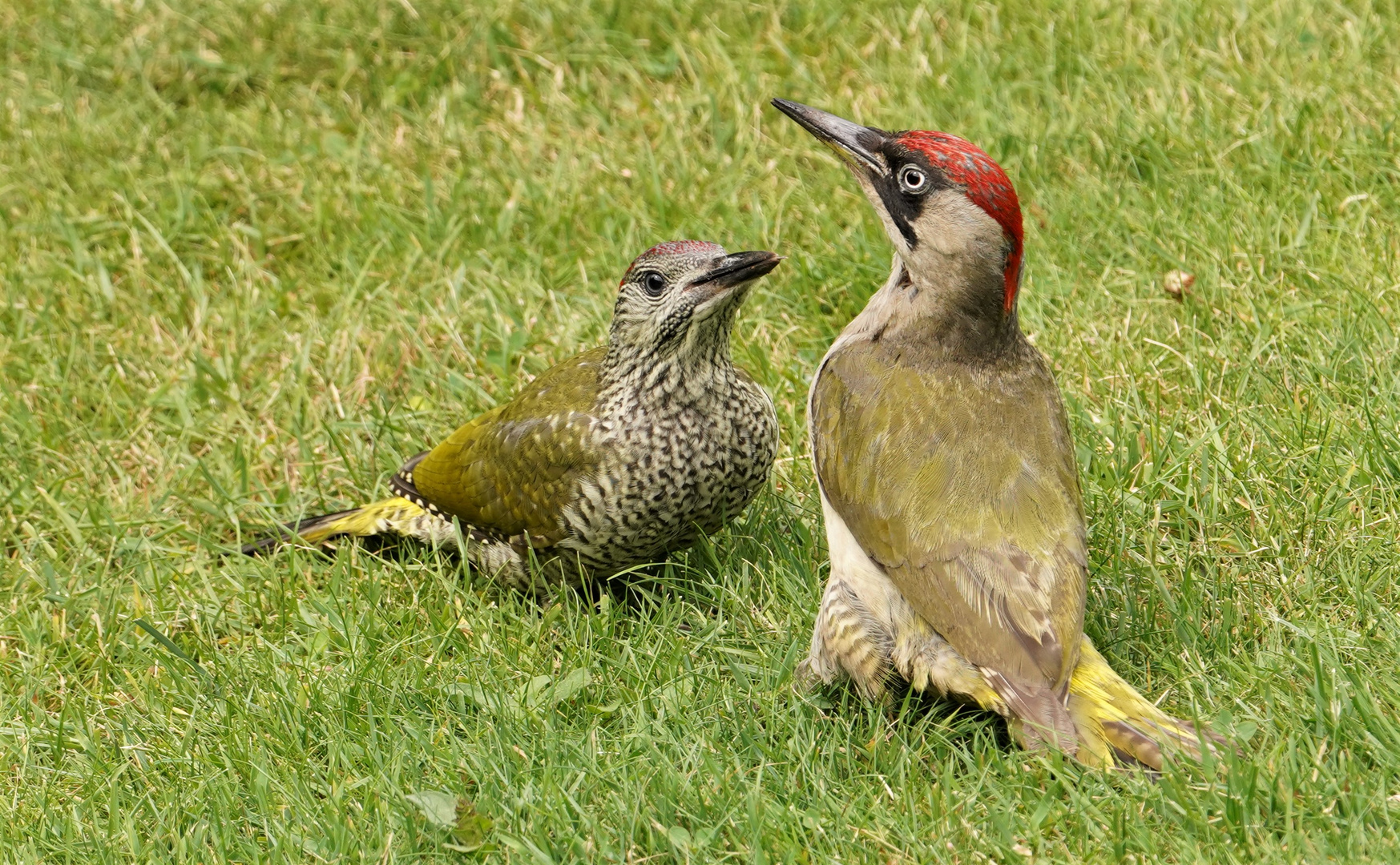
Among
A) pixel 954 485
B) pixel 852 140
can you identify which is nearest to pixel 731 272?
pixel 852 140

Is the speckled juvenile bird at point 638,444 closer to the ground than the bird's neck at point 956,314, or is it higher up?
closer to the ground

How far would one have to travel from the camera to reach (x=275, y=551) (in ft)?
16.6

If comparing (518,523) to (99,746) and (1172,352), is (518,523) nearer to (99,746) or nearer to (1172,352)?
(99,746)

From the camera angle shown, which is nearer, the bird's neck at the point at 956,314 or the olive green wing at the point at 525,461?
the bird's neck at the point at 956,314

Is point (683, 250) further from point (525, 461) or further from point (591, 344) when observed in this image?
point (591, 344)

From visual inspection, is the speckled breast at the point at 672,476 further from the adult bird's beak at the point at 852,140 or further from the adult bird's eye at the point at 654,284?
the adult bird's beak at the point at 852,140

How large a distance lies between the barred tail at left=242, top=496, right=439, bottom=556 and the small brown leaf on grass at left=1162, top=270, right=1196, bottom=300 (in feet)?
8.37

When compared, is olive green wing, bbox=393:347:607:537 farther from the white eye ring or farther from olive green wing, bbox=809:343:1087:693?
the white eye ring

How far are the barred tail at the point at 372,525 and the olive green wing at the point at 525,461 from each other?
0.05 metres

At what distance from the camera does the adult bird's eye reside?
457cm

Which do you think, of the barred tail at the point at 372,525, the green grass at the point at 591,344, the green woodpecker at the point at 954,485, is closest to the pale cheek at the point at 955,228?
the green woodpecker at the point at 954,485

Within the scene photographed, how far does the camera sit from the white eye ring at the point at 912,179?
4.11 m

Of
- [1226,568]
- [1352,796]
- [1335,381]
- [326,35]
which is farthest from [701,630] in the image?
[326,35]

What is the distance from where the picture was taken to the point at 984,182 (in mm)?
3969
